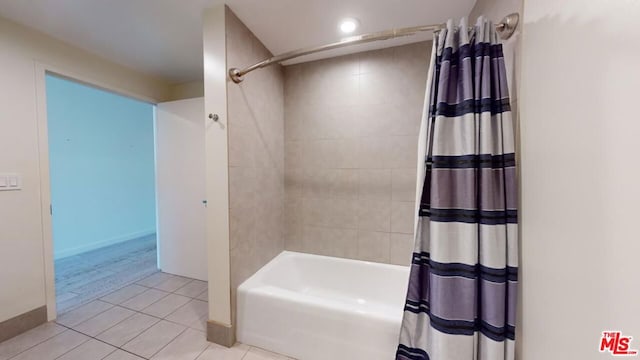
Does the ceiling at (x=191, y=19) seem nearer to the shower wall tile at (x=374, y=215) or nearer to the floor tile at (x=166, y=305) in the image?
the shower wall tile at (x=374, y=215)

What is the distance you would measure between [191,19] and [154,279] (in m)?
2.59

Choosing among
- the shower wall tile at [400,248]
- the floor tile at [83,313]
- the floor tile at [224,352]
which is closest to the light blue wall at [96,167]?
the floor tile at [83,313]

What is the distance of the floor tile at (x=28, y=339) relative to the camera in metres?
1.48

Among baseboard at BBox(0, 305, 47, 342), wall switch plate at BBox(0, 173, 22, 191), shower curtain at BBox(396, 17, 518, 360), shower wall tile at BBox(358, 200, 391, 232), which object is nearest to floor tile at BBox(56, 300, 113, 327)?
baseboard at BBox(0, 305, 47, 342)

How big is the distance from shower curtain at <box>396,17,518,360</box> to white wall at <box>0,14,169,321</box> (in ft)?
8.85

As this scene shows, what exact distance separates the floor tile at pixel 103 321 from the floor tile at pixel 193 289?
1.37 ft

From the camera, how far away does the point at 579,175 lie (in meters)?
0.66

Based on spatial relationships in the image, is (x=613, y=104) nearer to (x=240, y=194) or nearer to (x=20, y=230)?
(x=240, y=194)

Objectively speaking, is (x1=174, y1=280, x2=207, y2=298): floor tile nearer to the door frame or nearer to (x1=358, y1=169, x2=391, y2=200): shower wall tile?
the door frame

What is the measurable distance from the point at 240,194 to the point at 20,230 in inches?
63.8

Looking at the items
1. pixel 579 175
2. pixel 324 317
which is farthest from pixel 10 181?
pixel 579 175

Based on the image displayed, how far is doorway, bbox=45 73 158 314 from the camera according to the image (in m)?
2.97

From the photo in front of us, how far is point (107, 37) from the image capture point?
1870mm

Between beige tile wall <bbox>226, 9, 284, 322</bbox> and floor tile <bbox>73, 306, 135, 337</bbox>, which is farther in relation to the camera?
floor tile <bbox>73, 306, 135, 337</bbox>
